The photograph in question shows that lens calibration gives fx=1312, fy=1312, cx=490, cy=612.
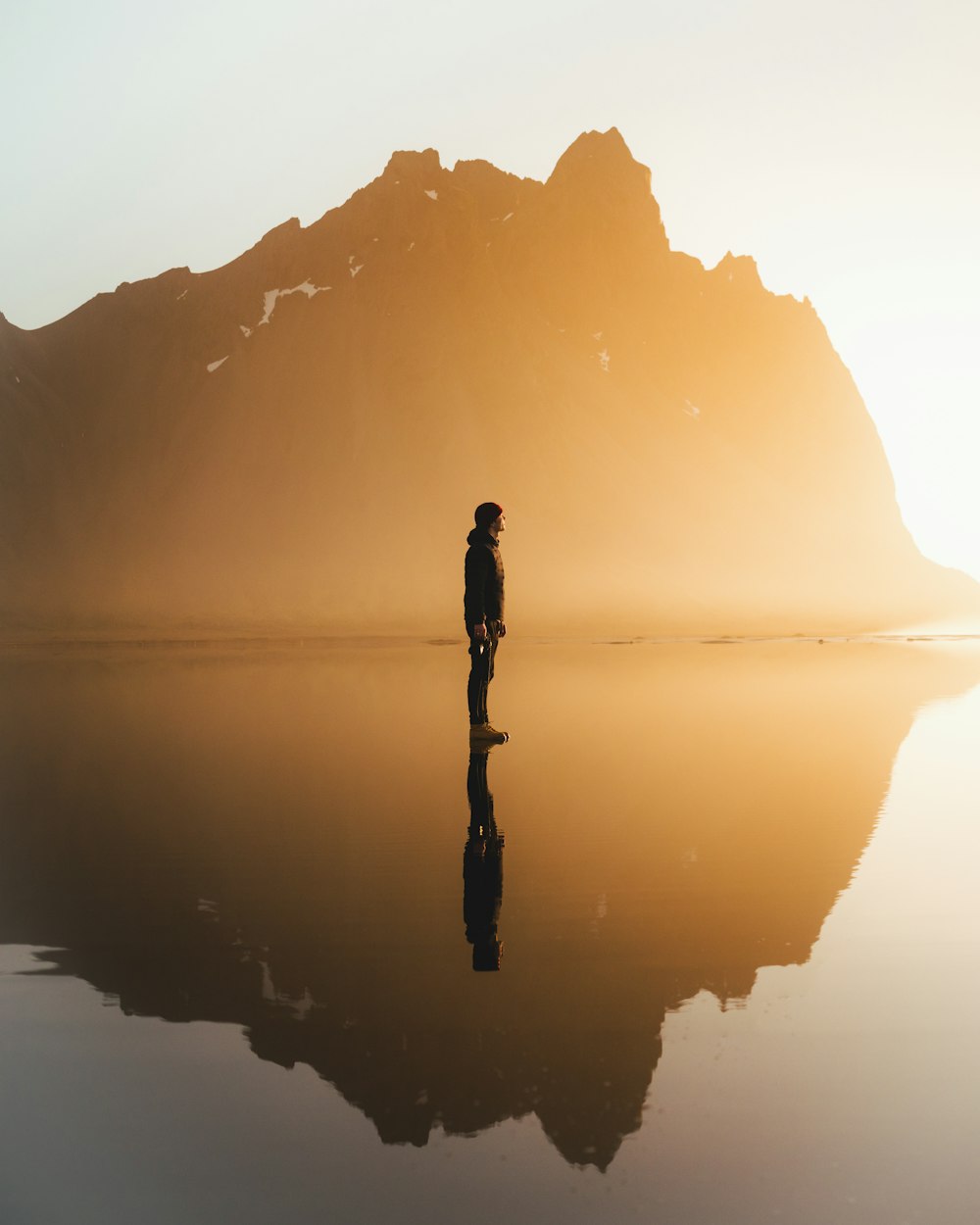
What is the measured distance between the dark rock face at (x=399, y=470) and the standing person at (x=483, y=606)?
466 ft

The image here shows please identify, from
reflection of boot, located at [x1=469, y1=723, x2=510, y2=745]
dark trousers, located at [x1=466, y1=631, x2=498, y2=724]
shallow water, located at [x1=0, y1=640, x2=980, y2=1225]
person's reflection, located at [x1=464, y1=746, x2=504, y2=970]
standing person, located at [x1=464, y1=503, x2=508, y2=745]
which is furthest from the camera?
dark trousers, located at [x1=466, y1=631, x2=498, y2=724]

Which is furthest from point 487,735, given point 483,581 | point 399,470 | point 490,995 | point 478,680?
point 399,470

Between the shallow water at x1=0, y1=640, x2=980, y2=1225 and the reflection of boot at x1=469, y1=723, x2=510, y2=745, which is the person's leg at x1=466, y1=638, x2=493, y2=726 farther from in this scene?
the shallow water at x1=0, y1=640, x2=980, y2=1225

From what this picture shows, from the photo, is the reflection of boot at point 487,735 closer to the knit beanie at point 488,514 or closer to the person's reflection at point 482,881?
the knit beanie at point 488,514

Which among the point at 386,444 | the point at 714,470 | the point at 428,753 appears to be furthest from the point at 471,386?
the point at 428,753

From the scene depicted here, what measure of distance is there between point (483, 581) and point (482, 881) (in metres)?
8.81

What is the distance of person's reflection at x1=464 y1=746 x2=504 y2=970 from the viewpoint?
6.60m

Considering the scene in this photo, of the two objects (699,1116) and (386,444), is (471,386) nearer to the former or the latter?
(386,444)

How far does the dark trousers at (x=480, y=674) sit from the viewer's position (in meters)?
17.0

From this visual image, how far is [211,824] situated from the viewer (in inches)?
423

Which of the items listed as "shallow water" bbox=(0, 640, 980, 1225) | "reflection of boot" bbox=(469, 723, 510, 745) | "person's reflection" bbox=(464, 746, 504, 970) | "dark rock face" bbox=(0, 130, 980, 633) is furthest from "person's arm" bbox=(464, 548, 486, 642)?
"dark rock face" bbox=(0, 130, 980, 633)

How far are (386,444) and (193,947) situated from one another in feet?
561

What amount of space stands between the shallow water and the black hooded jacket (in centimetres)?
321

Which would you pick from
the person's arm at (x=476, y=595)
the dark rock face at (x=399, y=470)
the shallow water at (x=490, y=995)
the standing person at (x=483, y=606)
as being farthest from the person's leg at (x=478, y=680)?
the dark rock face at (x=399, y=470)
